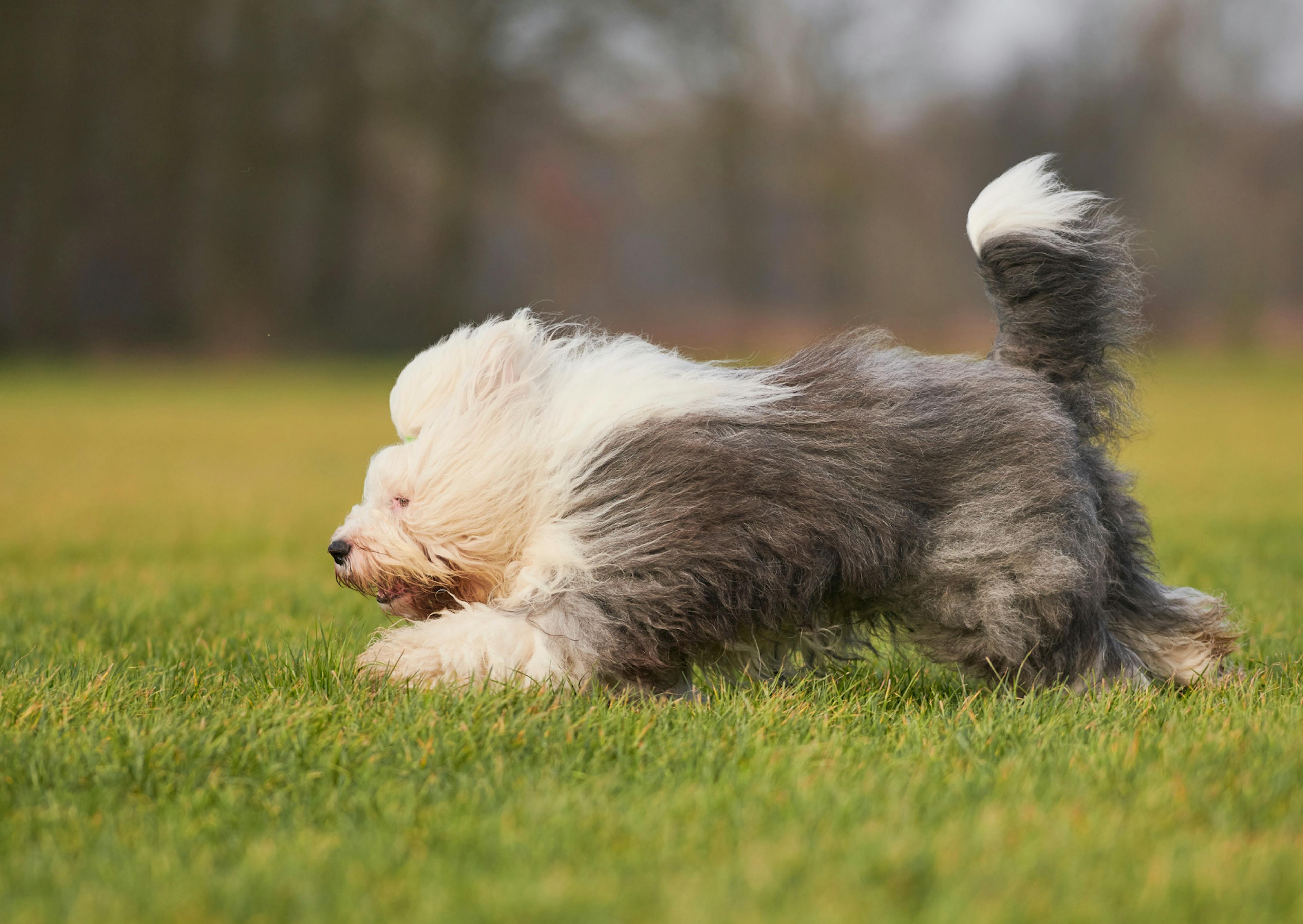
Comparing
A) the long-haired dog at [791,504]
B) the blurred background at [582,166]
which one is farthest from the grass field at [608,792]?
the blurred background at [582,166]

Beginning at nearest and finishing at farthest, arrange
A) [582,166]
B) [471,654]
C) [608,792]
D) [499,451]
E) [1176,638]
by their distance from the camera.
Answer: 1. [608,792]
2. [471,654]
3. [499,451]
4. [1176,638]
5. [582,166]

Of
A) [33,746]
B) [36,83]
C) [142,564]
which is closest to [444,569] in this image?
[33,746]

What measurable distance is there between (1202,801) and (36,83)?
27620 millimetres

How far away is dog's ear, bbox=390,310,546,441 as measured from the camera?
10.6 ft

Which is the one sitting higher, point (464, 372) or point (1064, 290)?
point (1064, 290)

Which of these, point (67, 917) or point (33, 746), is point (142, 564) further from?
point (67, 917)

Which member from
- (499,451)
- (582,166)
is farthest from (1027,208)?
(582,166)

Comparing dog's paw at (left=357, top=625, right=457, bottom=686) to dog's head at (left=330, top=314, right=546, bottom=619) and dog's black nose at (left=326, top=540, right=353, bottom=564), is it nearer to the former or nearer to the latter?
dog's head at (left=330, top=314, right=546, bottom=619)

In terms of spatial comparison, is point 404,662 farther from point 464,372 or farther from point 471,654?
point 464,372

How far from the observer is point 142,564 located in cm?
579

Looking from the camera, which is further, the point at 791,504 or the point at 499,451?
the point at 499,451

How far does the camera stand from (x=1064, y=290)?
332cm

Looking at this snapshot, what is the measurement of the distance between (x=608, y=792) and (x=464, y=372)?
1348 mm

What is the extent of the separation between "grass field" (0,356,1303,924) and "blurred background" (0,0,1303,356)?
76.1 ft
